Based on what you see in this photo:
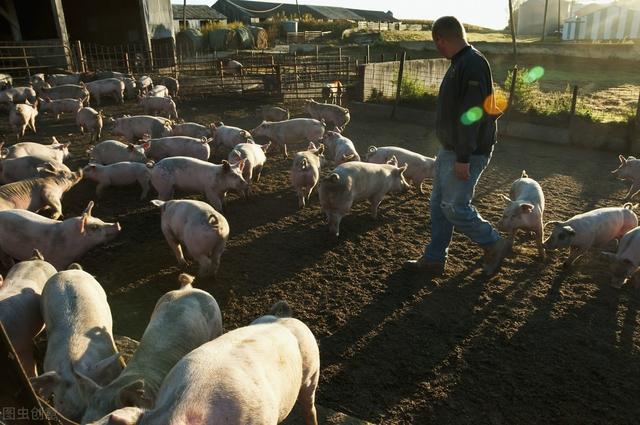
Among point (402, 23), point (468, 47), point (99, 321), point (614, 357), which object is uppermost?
point (402, 23)

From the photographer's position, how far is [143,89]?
16.8 meters

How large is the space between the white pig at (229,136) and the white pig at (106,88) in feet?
26.6

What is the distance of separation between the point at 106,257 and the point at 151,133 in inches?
198

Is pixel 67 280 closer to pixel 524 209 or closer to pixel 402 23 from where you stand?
pixel 524 209

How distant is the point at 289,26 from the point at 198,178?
4348cm

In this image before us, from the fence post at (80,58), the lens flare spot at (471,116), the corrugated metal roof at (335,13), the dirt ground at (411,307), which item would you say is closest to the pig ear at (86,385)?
the dirt ground at (411,307)

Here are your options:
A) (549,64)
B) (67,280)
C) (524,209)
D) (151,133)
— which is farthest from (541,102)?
(549,64)

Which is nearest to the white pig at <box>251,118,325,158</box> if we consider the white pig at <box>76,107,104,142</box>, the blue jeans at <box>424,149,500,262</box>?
the white pig at <box>76,107,104,142</box>

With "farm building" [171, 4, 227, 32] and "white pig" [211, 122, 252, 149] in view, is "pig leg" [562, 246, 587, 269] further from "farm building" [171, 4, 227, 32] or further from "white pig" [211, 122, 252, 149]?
"farm building" [171, 4, 227, 32]

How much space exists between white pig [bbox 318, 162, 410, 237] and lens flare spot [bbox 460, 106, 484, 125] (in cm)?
224

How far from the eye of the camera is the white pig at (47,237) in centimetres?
465

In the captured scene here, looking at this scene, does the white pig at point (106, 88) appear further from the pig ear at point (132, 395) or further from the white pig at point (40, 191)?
the pig ear at point (132, 395)

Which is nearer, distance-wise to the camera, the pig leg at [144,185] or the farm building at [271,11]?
the pig leg at [144,185]

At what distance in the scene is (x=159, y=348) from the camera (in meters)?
2.83
